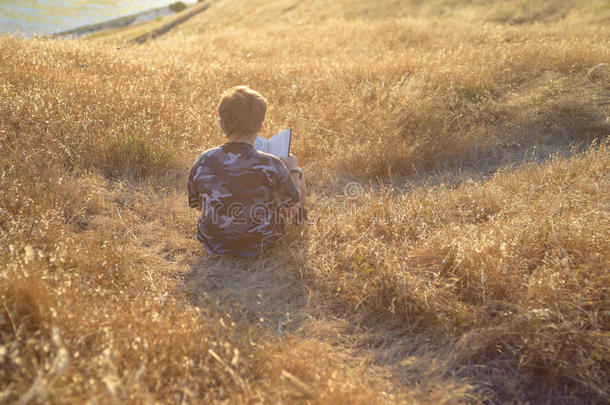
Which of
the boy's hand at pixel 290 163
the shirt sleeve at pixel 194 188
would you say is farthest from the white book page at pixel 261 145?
the shirt sleeve at pixel 194 188

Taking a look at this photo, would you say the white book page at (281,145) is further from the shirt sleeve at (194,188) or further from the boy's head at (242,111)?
the shirt sleeve at (194,188)

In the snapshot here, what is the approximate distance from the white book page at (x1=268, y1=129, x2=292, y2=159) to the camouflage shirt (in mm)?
289

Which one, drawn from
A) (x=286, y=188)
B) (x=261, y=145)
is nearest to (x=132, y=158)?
(x=261, y=145)

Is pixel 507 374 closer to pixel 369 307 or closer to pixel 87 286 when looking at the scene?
pixel 369 307

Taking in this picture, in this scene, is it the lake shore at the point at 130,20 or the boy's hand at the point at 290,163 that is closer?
the boy's hand at the point at 290,163

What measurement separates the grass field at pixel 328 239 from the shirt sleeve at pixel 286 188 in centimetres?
45

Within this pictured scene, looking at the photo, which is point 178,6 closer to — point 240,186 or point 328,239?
point 240,186

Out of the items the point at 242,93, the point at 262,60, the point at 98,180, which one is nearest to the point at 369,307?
the point at 242,93

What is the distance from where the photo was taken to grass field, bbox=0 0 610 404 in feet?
6.59

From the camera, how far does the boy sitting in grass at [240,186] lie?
113 inches

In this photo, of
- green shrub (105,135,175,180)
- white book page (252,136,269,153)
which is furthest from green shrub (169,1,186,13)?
white book page (252,136,269,153)

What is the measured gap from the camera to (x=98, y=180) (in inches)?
159

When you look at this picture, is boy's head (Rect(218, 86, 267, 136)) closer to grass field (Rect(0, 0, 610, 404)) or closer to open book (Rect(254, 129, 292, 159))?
open book (Rect(254, 129, 292, 159))

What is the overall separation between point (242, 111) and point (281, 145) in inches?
20.8
